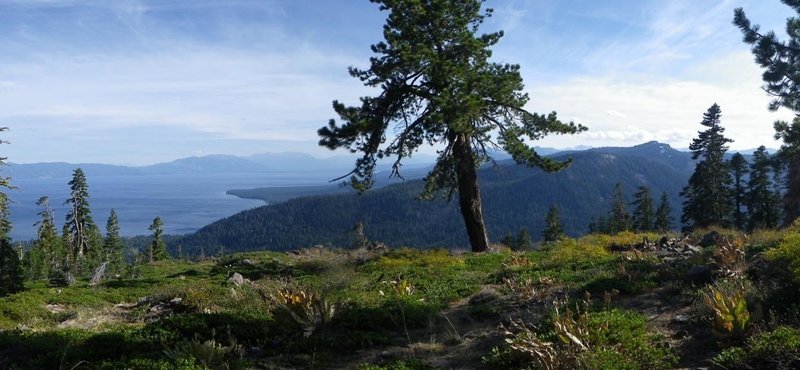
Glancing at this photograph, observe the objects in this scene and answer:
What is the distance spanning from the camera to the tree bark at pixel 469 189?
63.5 ft

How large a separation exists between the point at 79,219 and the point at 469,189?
45.4 meters

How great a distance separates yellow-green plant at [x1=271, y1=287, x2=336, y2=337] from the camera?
27.6ft

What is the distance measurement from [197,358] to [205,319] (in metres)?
2.05

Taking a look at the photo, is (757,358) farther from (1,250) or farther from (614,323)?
(1,250)

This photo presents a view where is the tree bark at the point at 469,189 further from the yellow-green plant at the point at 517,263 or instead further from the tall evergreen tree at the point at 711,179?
the tall evergreen tree at the point at 711,179

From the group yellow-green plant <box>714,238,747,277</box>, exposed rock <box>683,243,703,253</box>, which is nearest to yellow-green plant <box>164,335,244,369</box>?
yellow-green plant <box>714,238,747,277</box>

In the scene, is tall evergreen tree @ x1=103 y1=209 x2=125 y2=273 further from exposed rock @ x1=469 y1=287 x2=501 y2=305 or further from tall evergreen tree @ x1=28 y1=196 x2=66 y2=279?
exposed rock @ x1=469 y1=287 x2=501 y2=305

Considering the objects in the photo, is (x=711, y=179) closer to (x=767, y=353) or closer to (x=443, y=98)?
(x=443, y=98)

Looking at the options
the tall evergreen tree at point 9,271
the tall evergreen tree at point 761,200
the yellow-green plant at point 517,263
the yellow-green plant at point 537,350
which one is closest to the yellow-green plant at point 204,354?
the yellow-green plant at point 537,350

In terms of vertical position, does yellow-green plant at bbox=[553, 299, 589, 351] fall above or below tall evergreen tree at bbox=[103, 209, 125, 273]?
above

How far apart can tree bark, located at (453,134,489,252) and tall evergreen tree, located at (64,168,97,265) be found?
40094mm

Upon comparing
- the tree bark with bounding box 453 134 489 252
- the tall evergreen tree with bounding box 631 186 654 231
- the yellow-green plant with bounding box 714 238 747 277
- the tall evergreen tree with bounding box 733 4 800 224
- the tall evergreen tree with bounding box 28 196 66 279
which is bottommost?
the tall evergreen tree with bounding box 28 196 66 279

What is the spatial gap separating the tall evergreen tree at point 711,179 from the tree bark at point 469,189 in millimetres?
29817

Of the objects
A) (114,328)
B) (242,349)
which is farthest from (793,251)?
(114,328)
